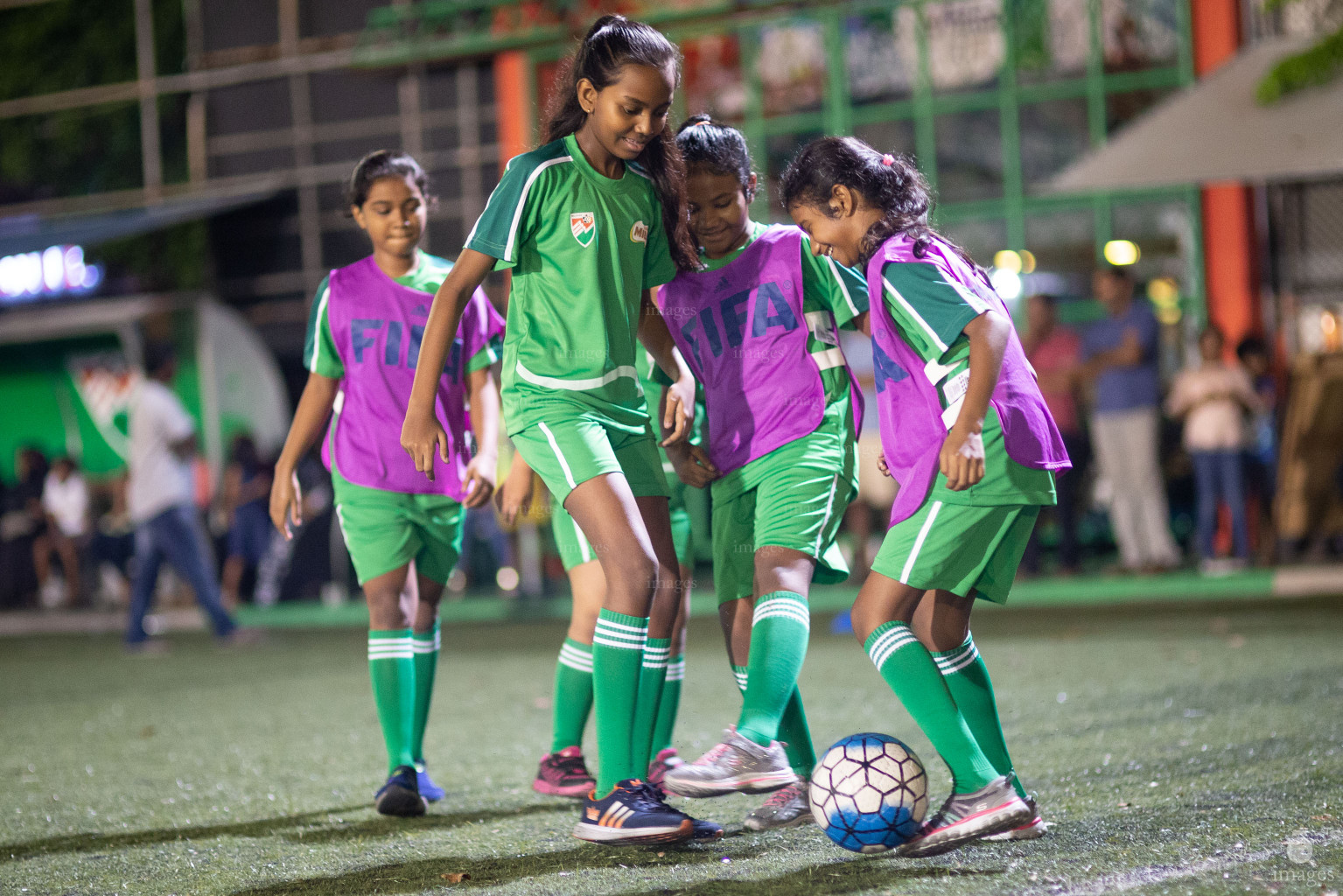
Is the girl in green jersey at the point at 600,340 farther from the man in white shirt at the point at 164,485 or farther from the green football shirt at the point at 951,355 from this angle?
the man in white shirt at the point at 164,485

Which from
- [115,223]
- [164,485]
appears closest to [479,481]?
[164,485]

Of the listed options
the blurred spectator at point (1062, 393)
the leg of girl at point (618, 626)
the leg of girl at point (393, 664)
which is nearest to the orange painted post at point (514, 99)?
the blurred spectator at point (1062, 393)

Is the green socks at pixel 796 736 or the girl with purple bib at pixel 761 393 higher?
the girl with purple bib at pixel 761 393

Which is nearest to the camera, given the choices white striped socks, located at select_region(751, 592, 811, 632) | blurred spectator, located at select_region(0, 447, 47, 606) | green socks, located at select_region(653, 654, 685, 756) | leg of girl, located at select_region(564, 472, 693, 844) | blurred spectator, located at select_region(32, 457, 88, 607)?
leg of girl, located at select_region(564, 472, 693, 844)

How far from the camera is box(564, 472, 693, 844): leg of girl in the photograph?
11.5ft

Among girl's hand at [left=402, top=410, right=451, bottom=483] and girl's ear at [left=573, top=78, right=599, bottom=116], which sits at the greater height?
girl's ear at [left=573, top=78, right=599, bottom=116]

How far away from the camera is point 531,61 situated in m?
16.3

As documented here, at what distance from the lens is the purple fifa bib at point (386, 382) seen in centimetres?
448

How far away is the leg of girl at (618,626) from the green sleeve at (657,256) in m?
0.60

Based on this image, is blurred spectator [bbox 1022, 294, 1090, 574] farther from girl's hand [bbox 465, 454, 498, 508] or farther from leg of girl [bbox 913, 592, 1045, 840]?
leg of girl [bbox 913, 592, 1045, 840]

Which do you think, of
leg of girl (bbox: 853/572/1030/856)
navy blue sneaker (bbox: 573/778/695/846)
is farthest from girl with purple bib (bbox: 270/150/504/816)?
leg of girl (bbox: 853/572/1030/856)

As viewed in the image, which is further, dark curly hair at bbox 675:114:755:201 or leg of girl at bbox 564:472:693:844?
dark curly hair at bbox 675:114:755:201

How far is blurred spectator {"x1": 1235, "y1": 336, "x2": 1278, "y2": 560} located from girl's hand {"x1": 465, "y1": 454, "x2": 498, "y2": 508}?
28.1ft

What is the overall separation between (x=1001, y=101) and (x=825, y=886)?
490 inches
